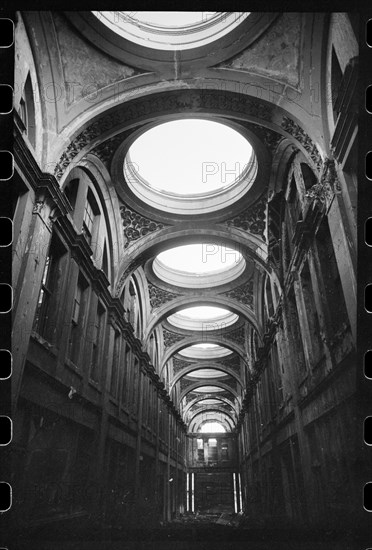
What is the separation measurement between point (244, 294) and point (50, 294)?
1189cm

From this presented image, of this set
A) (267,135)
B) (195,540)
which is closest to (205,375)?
(267,135)

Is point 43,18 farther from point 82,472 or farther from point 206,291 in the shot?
point 206,291

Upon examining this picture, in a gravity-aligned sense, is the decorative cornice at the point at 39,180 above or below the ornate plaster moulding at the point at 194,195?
below

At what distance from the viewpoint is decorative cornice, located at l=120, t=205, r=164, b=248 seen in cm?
1192

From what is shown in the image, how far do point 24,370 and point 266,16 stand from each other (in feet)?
23.1

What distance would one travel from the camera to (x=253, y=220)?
40.1ft

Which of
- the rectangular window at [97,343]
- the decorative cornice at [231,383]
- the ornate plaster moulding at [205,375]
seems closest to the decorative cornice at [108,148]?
the rectangular window at [97,343]

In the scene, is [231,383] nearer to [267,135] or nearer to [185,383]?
[185,383]

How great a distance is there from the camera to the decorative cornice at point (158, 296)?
55.9ft

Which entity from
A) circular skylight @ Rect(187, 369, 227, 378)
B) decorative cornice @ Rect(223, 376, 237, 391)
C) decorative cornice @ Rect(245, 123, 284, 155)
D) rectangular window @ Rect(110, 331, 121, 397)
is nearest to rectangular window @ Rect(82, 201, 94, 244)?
rectangular window @ Rect(110, 331, 121, 397)

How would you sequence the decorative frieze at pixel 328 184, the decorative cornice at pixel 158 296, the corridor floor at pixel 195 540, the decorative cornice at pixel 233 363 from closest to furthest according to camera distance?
the corridor floor at pixel 195 540
the decorative frieze at pixel 328 184
the decorative cornice at pixel 158 296
the decorative cornice at pixel 233 363

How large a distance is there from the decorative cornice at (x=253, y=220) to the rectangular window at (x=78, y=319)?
6102 millimetres

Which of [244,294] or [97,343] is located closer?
[97,343]

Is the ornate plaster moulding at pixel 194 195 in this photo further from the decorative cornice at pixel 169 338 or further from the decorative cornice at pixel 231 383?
the decorative cornice at pixel 231 383
